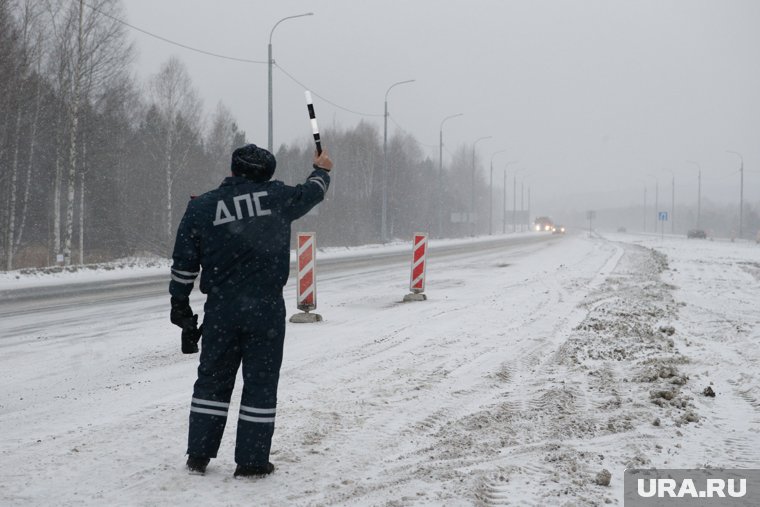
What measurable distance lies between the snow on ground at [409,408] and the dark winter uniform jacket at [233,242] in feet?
3.66

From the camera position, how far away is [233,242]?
3621mm

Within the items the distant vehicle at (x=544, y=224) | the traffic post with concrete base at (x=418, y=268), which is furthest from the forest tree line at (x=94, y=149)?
the distant vehicle at (x=544, y=224)

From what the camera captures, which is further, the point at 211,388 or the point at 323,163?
the point at 323,163

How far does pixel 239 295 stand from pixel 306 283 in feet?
21.0

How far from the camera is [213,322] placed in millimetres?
3639

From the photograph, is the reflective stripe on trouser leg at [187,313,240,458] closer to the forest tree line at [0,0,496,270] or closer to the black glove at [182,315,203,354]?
the black glove at [182,315,203,354]

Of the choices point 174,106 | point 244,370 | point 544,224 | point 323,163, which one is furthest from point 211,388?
point 544,224

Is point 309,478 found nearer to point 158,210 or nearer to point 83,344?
point 83,344

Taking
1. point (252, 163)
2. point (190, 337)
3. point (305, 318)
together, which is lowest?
point (305, 318)

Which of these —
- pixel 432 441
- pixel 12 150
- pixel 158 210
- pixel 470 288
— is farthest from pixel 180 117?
pixel 432 441

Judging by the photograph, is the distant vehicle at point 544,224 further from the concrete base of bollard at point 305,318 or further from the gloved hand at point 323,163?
the gloved hand at point 323,163

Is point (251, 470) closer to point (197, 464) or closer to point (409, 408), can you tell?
point (197, 464)

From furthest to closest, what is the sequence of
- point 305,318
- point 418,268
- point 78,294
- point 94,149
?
point 94,149
point 78,294
point 418,268
point 305,318
